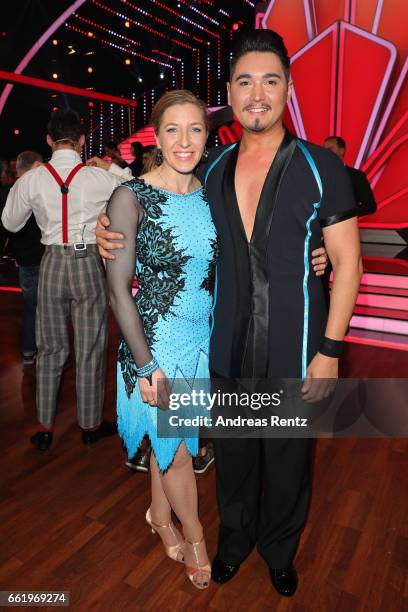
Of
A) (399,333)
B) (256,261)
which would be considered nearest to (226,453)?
(256,261)

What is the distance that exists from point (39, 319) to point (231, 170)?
1589 millimetres

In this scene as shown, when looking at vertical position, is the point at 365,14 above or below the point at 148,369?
above

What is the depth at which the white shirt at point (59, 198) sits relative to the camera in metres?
2.41

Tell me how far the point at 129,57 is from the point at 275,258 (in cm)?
1741

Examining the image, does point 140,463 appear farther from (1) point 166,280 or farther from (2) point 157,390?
(1) point 166,280

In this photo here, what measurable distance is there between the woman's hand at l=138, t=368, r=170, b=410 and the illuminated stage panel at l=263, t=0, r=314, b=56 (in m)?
6.04

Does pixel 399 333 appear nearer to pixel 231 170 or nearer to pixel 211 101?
pixel 231 170

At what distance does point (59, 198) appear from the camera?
95.6 inches

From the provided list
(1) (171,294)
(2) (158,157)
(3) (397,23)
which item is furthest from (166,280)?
(3) (397,23)

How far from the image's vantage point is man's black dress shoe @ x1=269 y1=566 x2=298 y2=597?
66.6 inches
